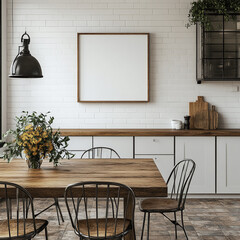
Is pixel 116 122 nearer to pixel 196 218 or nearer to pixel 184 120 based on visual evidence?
pixel 184 120

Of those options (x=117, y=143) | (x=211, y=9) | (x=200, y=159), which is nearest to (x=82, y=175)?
(x=117, y=143)

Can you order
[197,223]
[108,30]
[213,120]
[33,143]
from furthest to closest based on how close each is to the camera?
[108,30]
[213,120]
[197,223]
[33,143]

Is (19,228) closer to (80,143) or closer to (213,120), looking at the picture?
(80,143)

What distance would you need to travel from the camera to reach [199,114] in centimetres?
518

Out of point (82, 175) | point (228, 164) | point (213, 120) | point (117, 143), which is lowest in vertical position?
point (228, 164)

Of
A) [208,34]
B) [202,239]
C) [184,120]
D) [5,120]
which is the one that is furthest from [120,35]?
[202,239]

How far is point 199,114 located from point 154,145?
36.4 inches

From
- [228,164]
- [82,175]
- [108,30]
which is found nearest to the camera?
[82,175]

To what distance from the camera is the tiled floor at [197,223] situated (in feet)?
11.2

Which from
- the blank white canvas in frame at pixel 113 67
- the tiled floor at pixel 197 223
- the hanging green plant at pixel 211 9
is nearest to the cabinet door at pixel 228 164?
the tiled floor at pixel 197 223

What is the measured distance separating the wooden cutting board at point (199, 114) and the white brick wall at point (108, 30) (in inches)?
4.2

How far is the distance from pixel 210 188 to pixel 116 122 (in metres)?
1.69

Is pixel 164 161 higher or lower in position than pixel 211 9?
lower

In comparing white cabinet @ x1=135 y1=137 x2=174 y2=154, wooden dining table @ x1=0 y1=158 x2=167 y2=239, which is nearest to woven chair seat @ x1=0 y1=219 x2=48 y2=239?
wooden dining table @ x1=0 y1=158 x2=167 y2=239
